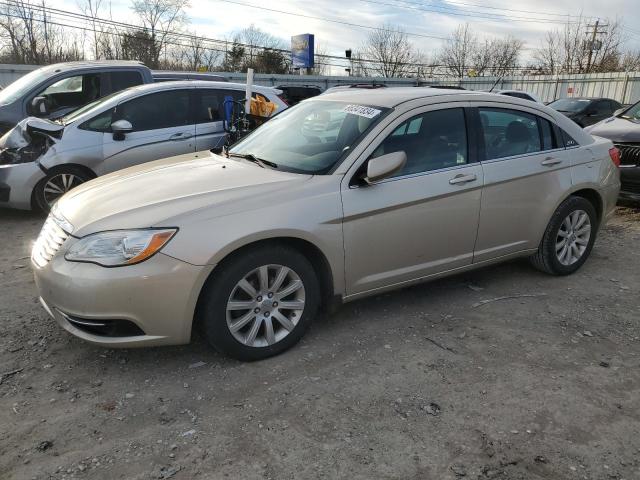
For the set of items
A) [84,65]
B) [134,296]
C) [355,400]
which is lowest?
[355,400]

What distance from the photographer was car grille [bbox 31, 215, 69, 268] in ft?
10.1

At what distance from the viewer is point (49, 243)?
3176mm

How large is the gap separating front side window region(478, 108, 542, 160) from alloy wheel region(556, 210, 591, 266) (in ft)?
2.48

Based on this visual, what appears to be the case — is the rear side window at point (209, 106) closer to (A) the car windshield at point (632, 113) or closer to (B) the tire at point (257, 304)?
(B) the tire at point (257, 304)

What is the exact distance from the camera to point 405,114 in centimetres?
369

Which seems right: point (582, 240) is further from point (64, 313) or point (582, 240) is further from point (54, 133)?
point (54, 133)

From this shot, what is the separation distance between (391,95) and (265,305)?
1.88m

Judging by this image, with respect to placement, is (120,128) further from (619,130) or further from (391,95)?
(619,130)

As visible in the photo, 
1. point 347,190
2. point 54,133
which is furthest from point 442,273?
point 54,133

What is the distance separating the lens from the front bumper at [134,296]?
2.79 metres

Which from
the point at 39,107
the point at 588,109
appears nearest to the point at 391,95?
the point at 39,107

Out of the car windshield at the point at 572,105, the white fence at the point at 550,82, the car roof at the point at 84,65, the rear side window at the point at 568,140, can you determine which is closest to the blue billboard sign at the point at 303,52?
the white fence at the point at 550,82

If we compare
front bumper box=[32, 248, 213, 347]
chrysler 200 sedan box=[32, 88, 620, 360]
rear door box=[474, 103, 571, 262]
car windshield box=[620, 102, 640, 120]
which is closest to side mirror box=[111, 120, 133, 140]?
chrysler 200 sedan box=[32, 88, 620, 360]

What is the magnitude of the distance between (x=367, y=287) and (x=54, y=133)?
4.69 m
